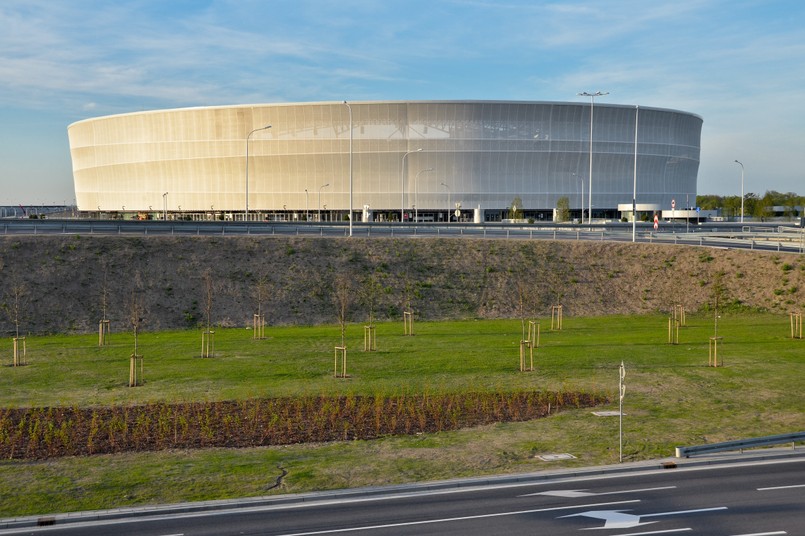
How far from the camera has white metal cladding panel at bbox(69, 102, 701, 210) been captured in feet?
382

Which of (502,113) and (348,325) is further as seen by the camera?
(502,113)

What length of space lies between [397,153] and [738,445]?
329 ft

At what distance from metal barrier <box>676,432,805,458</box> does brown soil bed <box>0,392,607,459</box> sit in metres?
5.32

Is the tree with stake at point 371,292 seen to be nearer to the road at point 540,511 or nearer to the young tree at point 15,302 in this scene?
the young tree at point 15,302

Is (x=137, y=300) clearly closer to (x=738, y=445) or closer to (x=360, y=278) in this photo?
(x=360, y=278)

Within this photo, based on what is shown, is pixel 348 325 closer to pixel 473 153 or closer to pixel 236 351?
pixel 236 351

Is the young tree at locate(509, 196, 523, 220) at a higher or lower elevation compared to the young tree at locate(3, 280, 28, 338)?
higher

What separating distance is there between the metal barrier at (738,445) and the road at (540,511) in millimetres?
1008

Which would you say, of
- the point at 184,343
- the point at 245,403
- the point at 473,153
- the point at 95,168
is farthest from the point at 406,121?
the point at 245,403

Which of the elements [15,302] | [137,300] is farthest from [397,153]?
[15,302]

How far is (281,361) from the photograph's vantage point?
3222 cm

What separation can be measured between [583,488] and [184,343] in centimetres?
2518

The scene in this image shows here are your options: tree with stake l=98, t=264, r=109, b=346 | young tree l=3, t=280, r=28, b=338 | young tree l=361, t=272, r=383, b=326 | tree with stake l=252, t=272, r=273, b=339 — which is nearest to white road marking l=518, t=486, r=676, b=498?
tree with stake l=98, t=264, r=109, b=346

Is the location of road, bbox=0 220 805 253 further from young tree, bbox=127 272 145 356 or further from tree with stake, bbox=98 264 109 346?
young tree, bbox=127 272 145 356
